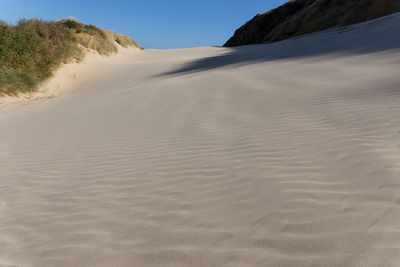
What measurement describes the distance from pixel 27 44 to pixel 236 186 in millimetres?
12146

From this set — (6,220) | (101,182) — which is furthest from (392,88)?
(6,220)

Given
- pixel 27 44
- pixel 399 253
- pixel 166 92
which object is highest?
pixel 27 44

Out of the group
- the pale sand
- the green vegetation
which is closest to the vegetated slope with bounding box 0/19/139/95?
the pale sand

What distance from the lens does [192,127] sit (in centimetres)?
428

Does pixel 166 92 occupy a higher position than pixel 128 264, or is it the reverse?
pixel 166 92

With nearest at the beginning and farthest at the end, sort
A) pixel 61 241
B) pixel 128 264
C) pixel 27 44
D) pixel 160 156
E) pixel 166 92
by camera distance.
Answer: pixel 128 264
pixel 61 241
pixel 160 156
pixel 166 92
pixel 27 44

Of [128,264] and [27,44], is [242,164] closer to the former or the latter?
[128,264]

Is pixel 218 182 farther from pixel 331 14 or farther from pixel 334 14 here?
pixel 331 14

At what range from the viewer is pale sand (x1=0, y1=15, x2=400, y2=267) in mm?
1698

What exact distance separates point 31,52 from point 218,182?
468 inches

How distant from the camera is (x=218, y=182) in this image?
8.24ft

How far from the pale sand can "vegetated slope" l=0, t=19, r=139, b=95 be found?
5971 millimetres

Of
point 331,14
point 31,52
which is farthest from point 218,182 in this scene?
point 331,14

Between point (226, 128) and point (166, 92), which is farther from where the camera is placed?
point (166, 92)
